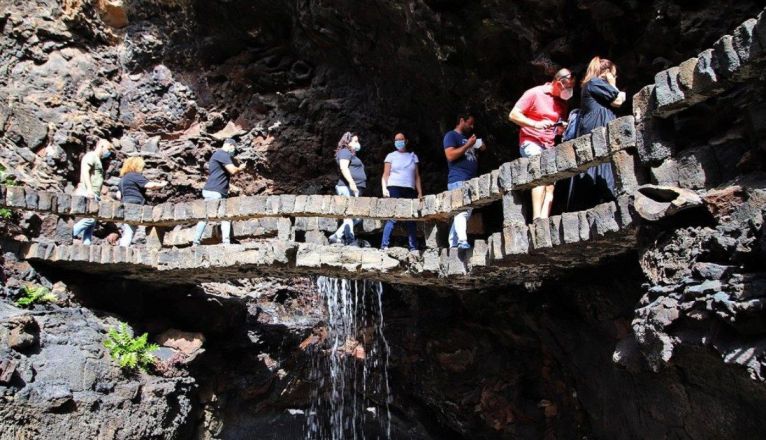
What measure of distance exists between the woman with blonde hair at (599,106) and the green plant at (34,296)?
6.99 meters

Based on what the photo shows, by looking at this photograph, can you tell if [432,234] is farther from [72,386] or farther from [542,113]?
[72,386]

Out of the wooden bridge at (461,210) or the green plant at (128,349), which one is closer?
the wooden bridge at (461,210)

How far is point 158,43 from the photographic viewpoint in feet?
41.1

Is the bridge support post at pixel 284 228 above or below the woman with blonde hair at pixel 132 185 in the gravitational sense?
below

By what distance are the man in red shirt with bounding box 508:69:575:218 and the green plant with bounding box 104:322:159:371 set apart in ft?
18.0

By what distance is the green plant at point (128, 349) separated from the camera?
7.98 m

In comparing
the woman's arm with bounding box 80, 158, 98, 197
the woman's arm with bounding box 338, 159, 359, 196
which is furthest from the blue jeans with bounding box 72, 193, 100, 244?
the woman's arm with bounding box 338, 159, 359, 196

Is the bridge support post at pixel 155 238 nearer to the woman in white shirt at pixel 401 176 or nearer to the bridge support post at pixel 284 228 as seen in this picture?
the bridge support post at pixel 284 228

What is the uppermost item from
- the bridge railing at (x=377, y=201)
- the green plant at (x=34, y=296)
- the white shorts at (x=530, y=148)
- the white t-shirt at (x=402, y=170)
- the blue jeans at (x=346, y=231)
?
the white t-shirt at (x=402, y=170)

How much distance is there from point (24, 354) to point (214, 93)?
23.1ft

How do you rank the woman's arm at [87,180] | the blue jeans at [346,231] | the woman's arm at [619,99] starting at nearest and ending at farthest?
the woman's arm at [619,99] < the blue jeans at [346,231] < the woman's arm at [87,180]

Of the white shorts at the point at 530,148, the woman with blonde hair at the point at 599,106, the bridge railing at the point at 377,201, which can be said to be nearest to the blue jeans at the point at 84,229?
the bridge railing at the point at 377,201

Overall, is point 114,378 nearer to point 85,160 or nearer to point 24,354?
point 24,354

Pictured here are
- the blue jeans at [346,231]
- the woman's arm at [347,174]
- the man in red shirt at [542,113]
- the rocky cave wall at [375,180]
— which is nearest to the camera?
the rocky cave wall at [375,180]
